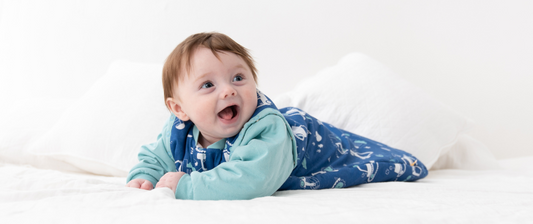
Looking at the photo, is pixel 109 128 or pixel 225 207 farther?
pixel 109 128

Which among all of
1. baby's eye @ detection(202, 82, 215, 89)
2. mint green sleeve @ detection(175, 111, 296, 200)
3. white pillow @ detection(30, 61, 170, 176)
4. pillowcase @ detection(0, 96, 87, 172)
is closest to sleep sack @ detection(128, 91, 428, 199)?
mint green sleeve @ detection(175, 111, 296, 200)

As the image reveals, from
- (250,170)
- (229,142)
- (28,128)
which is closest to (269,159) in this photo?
(250,170)

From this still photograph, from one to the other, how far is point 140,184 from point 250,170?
0.29 metres

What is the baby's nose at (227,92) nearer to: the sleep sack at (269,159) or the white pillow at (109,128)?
the sleep sack at (269,159)

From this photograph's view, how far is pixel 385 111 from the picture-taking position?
140 cm

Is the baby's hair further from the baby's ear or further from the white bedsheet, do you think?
the white bedsheet

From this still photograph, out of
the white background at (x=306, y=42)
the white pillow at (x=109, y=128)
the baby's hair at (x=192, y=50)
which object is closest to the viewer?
the baby's hair at (x=192, y=50)

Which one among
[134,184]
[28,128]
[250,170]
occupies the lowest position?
[28,128]

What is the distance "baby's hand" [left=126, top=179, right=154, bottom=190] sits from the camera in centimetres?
86

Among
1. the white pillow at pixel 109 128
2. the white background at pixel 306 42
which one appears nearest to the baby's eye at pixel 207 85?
the white pillow at pixel 109 128

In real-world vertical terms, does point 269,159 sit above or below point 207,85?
below

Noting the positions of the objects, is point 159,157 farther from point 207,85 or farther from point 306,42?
point 306,42

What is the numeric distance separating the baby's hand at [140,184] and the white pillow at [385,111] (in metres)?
0.65

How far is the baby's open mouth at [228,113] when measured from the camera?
857mm
